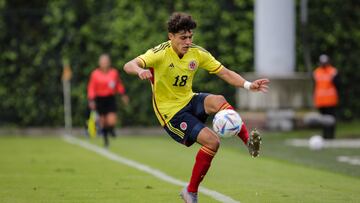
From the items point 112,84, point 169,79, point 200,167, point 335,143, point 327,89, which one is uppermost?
point 169,79

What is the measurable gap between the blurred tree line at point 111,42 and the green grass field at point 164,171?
5561 millimetres

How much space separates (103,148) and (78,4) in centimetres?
766

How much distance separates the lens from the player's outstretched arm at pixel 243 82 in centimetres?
1064

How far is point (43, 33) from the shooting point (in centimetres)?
2755

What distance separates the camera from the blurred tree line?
1069 inches

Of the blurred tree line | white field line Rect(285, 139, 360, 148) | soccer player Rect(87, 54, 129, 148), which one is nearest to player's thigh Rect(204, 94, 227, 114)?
white field line Rect(285, 139, 360, 148)

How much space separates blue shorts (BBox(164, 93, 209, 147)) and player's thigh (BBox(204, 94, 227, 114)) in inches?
1.9

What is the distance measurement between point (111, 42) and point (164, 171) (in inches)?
502

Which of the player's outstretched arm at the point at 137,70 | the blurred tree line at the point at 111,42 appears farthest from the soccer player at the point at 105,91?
the player's outstretched arm at the point at 137,70

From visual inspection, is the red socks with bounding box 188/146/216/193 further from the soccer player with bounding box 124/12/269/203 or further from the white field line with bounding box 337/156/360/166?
the white field line with bounding box 337/156/360/166

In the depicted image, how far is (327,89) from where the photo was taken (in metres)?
22.3

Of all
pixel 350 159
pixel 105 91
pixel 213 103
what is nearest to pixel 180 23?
pixel 213 103

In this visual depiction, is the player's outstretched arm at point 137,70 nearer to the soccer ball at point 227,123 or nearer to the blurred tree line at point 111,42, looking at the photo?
the soccer ball at point 227,123

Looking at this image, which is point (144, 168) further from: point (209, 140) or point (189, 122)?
point (209, 140)
